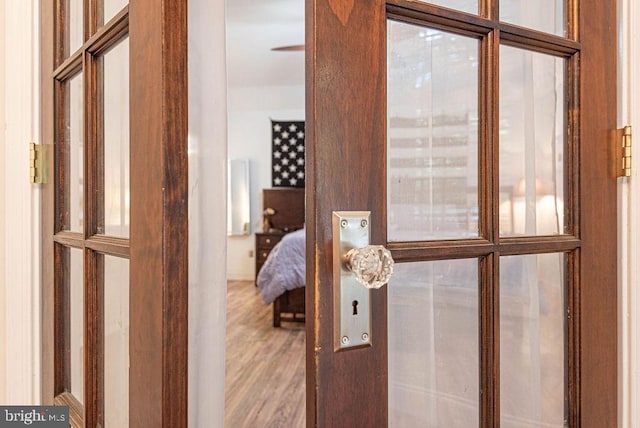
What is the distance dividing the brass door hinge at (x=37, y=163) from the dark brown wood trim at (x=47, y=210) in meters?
0.02

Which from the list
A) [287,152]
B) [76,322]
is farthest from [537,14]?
[287,152]

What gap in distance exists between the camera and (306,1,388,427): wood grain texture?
554 millimetres

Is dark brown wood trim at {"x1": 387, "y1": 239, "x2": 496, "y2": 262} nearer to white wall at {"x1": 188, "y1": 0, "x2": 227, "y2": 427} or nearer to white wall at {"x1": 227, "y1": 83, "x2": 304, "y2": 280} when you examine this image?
white wall at {"x1": 188, "y1": 0, "x2": 227, "y2": 427}

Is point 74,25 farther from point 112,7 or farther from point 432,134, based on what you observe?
point 432,134

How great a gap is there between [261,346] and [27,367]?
2476mm

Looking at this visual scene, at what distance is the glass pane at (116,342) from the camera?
2.47 ft

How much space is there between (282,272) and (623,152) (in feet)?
10.6

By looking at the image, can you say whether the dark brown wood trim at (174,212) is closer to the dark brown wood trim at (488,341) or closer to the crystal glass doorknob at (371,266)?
the crystal glass doorknob at (371,266)

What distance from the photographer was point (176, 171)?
641 mm

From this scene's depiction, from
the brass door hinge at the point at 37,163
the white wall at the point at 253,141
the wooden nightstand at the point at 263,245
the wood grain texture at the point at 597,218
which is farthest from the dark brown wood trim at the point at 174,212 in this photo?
the white wall at the point at 253,141

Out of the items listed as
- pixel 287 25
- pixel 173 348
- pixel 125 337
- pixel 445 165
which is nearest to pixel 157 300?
pixel 173 348

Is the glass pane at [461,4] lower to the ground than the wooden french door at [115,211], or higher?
higher

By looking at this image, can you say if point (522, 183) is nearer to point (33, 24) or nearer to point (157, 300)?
point (157, 300)

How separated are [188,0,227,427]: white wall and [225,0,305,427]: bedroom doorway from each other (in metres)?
1.43
